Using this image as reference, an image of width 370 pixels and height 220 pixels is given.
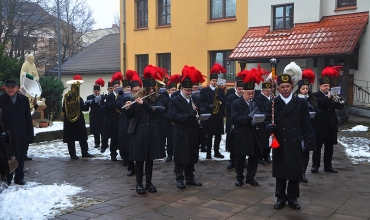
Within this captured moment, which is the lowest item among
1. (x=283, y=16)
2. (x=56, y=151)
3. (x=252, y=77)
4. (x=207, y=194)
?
(x=56, y=151)

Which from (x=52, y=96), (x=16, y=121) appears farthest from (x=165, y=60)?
(x=16, y=121)

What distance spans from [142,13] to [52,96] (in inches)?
417

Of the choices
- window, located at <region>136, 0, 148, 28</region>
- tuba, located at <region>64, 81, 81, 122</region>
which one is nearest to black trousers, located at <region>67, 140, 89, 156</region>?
tuba, located at <region>64, 81, 81, 122</region>

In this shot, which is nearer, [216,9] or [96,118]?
[96,118]

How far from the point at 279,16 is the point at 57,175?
598 inches

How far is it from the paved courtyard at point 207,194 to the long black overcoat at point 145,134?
25.9 inches

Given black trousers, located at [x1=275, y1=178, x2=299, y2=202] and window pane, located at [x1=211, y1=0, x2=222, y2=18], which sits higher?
window pane, located at [x1=211, y1=0, x2=222, y2=18]

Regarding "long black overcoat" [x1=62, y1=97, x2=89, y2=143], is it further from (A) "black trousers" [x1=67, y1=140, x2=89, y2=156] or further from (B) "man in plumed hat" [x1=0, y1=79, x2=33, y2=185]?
(B) "man in plumed hat" [x1=0, y1=79, x2=33, y2=185]

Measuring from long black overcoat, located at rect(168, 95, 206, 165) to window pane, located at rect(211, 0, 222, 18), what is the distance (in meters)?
16.9

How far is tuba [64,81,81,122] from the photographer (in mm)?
11195

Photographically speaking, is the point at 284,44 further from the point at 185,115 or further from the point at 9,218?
the point at 9,218

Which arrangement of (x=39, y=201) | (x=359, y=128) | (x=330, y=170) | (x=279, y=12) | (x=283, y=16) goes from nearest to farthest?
(x=39, y=201) < (x=330, y=170) < (x=359, y=128) < (x=283, y=16) < (x=279, y=12)

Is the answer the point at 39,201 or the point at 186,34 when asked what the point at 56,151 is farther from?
the point at 186,34

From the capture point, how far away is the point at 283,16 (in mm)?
21406
